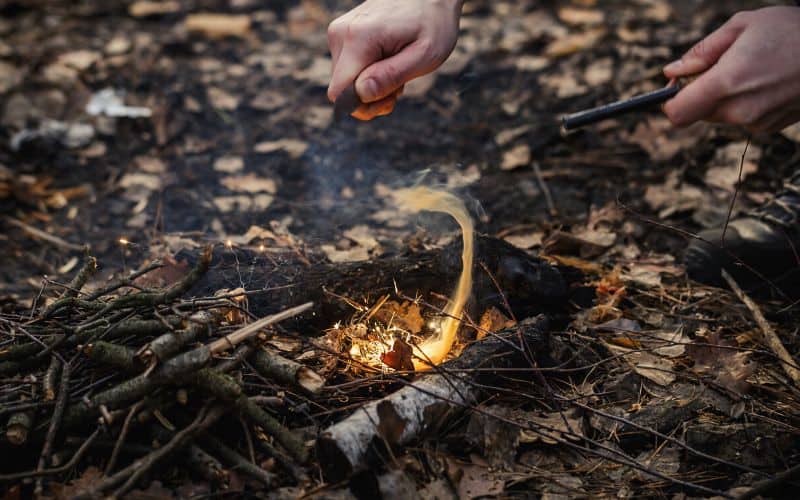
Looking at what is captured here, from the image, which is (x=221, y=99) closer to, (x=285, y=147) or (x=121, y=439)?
(x=285, y=147)

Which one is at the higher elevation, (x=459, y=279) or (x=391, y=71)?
(x=391, y=71)

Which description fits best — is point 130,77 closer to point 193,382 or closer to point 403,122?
point 403,122

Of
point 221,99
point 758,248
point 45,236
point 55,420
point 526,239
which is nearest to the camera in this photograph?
point 55,420

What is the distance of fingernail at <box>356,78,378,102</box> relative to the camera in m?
2.52

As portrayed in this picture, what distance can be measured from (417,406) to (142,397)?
91cm

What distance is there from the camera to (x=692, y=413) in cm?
232

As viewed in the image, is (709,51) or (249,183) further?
(249,183)

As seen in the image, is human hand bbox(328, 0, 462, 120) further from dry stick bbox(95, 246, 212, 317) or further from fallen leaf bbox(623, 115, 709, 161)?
fallen leaf bbox(623, 115, 709, 161)

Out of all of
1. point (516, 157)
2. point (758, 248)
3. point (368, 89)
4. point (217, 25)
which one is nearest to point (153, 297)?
point (368, 89)

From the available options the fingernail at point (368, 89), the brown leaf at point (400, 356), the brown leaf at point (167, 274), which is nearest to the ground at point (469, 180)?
the brown leaf at point (400, 356)

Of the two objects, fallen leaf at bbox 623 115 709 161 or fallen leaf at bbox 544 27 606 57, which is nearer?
fallen leaf at bbox 623 115 709 161

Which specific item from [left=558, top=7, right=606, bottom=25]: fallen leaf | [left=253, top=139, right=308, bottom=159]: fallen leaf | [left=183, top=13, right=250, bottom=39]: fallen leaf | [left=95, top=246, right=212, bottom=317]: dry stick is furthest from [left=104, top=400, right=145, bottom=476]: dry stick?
[left=558, top=7, right=606, bottom=25]: fallen leaf

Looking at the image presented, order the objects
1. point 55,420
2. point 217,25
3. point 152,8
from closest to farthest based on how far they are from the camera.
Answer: point 55,420 → point 217,25 → point 152,8

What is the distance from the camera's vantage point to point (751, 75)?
233cm
